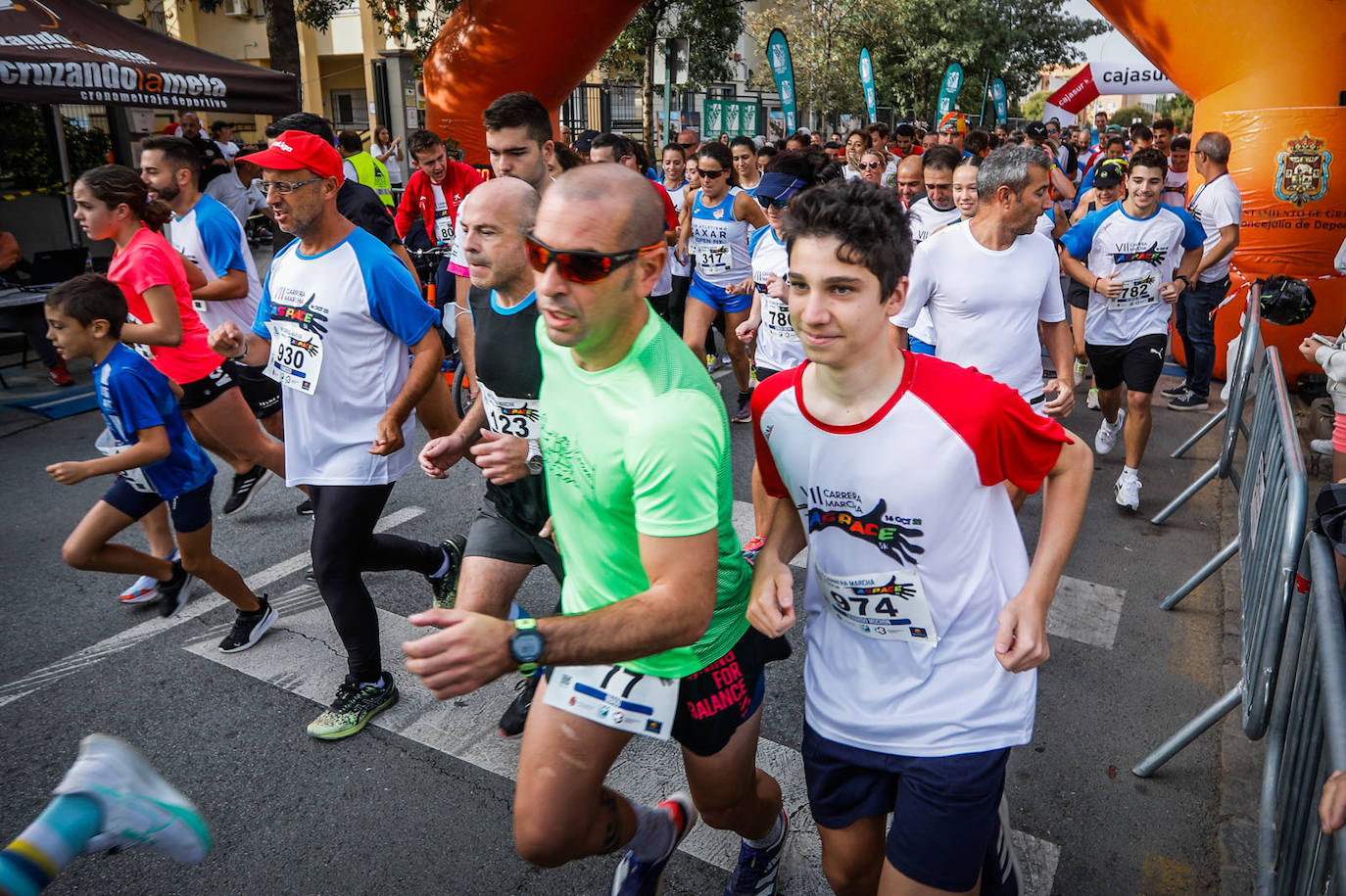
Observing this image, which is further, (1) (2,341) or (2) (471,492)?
(1) (2,341)

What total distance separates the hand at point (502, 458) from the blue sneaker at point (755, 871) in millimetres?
1206

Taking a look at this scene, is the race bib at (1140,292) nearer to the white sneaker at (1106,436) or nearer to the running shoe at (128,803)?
the white sneaker at (1106,436)

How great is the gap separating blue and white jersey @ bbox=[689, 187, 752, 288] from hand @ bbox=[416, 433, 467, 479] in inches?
174

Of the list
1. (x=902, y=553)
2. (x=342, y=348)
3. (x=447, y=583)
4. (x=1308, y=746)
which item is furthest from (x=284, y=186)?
(x=1308, y=746)

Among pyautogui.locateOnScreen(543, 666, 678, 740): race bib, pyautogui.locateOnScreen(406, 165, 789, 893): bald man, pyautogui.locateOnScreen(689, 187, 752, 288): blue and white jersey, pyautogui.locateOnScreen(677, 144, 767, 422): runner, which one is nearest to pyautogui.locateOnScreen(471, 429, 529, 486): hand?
pyautogui.locateOnScreen(406, 165, 789, 893): bald man

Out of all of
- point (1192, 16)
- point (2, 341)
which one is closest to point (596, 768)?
point (1192, 16)

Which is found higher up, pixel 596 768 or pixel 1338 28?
pixel 1338 28

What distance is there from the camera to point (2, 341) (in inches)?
355

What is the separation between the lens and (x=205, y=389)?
4848 mm

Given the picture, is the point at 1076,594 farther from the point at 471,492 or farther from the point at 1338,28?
the point at 1338,28

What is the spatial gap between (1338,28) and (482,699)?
334 inches

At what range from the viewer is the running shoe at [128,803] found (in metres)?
1.81

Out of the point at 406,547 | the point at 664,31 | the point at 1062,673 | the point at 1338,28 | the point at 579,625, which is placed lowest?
the point at 1062,673

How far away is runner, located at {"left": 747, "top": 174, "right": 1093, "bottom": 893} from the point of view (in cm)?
198
